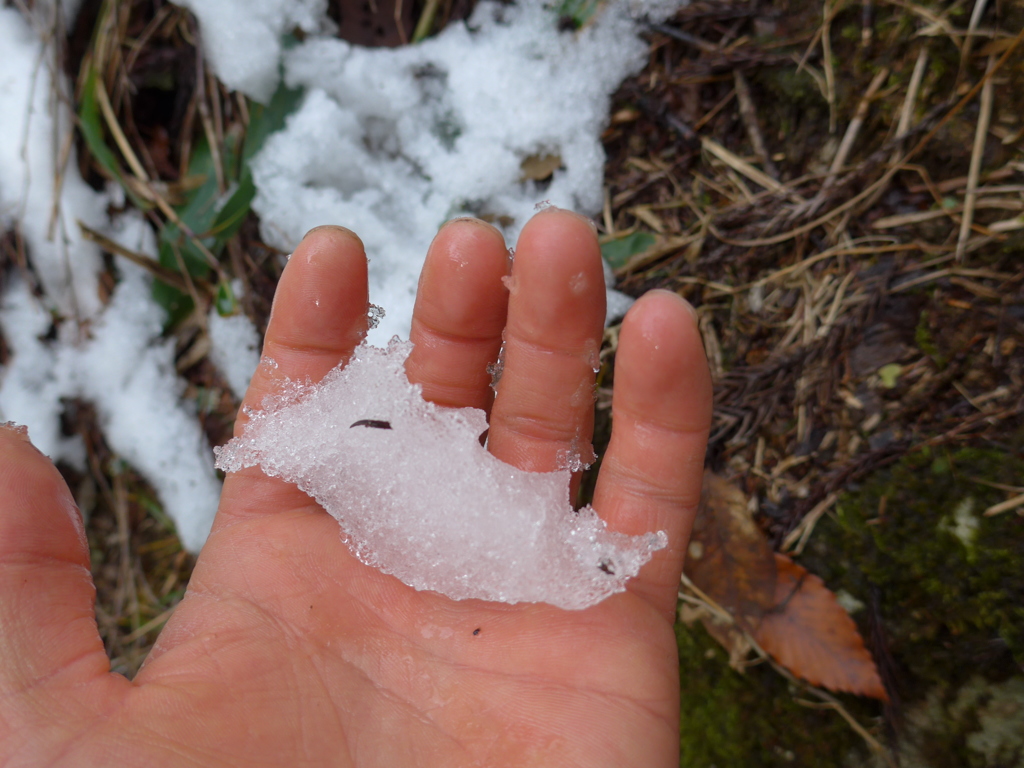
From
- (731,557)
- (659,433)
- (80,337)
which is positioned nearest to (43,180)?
(80,337)

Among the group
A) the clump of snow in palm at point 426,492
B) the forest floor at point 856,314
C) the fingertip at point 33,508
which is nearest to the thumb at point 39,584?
the fingertip at point 33,508

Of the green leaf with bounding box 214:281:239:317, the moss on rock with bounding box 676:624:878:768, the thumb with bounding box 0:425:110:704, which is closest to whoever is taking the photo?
the thumb with bounding box 0:425:110:704

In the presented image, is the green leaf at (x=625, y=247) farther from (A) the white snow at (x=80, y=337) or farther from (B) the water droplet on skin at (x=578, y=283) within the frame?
(A) the white snow at (x=80, y=337)

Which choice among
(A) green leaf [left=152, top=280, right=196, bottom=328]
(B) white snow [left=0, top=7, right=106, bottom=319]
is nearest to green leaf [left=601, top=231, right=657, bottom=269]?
(A) green leaf [left=152, top=280, right=196, bottom=328]

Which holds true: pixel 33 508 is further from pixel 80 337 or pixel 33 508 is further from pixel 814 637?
pixel 814 637

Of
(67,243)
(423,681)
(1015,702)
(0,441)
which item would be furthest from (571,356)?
(67,243)

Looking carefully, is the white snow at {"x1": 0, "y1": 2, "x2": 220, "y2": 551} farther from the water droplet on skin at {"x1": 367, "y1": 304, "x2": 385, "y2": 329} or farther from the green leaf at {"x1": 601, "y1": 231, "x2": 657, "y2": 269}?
the green leaf at {"x1": 601, "y1": 231, "x2": 657, "y2": 269}

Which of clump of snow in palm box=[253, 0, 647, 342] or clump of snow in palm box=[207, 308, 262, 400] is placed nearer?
clump of snow in palm box=[253, 0, 647, 342]
